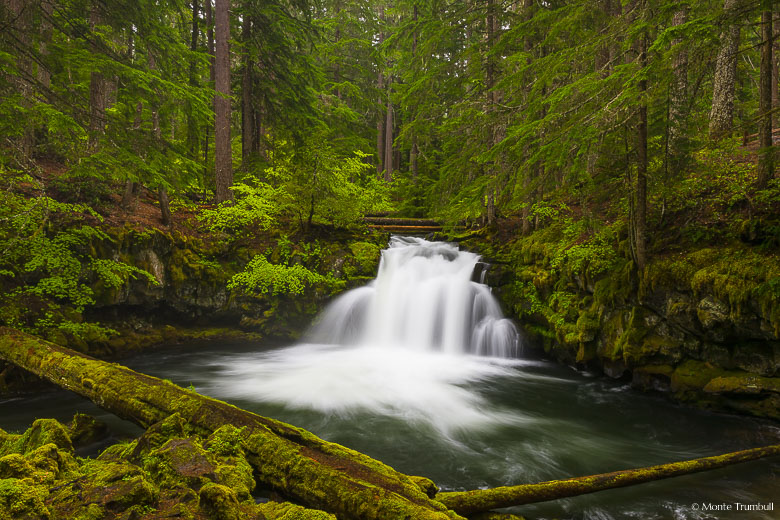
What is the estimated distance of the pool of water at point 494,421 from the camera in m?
3.98

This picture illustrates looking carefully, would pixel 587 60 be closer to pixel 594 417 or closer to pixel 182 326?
pixel 594 417

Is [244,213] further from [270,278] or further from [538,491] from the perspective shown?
[538,491]

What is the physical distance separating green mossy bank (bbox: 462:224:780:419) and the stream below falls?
1.39ft

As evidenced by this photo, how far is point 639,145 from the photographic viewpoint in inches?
255

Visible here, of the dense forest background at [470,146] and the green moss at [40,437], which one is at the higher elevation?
the dense forest background at [470,146]

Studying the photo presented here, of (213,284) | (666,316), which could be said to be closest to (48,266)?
(213,284)

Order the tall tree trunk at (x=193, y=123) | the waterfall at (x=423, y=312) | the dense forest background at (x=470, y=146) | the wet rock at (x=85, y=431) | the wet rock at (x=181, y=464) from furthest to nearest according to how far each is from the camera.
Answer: the tall tree trunk at (x=193, y=123)
the waterfall at (x=423, y=312)
the dense forest background at (x=470, y=146)
the wet rock at (x=85, y=431)
the wet rock at (x=181, y=464)

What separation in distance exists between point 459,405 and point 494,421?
0.69m

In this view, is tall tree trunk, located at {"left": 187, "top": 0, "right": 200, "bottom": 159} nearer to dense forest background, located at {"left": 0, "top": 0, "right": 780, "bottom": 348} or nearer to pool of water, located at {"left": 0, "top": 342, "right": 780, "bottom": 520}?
dense forest background, located at {"left": 0, "top": 0, "right": 780, "bottom": 348}

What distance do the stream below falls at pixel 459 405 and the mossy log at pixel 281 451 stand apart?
0.89 metres

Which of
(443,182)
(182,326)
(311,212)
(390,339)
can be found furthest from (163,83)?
(390,339)

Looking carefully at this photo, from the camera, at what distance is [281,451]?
2912mm

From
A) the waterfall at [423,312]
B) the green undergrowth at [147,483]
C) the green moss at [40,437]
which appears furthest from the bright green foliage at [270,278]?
the green undergrowth at [147,483]

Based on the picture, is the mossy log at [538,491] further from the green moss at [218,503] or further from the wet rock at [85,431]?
the wet rock at [85,431]
